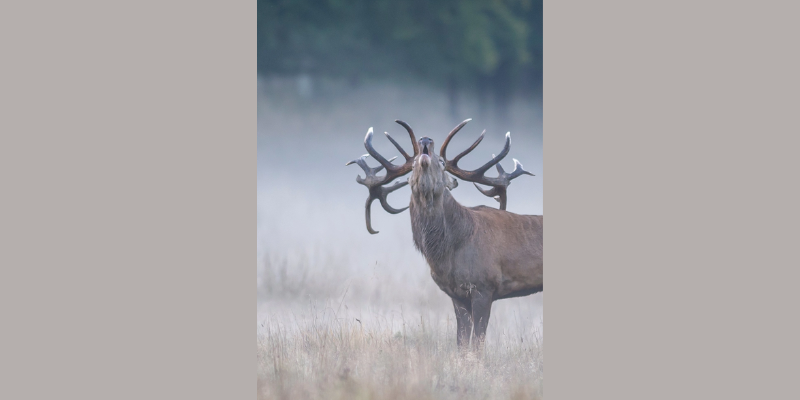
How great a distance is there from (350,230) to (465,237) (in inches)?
48.8

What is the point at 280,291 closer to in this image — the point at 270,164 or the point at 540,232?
the point at 270,164

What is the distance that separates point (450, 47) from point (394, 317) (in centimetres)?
273

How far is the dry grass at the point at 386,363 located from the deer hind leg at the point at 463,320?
0.35 ft

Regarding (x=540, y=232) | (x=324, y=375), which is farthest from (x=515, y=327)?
(x=324, y=375)

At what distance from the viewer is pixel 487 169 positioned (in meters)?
8.01

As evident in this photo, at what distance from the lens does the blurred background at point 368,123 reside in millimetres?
8164

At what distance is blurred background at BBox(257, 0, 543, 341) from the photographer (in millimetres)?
8164

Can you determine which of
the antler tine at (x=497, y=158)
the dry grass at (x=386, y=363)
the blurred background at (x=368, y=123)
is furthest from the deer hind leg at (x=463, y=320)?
the antler tine at (x=497, y=158)

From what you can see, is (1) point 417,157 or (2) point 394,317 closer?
(1) point 417,157

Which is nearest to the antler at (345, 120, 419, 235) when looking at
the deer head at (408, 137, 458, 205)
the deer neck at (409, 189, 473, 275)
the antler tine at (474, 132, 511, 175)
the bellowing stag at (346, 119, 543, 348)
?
the bellowing stag at (346, 119, 543, 348)

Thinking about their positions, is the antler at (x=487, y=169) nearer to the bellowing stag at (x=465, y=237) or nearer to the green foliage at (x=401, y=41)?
the bellowing stag at (x=465, y=237)

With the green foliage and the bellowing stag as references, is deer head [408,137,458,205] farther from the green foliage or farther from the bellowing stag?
the green foliage

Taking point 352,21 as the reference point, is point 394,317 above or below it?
below

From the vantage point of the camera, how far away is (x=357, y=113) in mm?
8398
